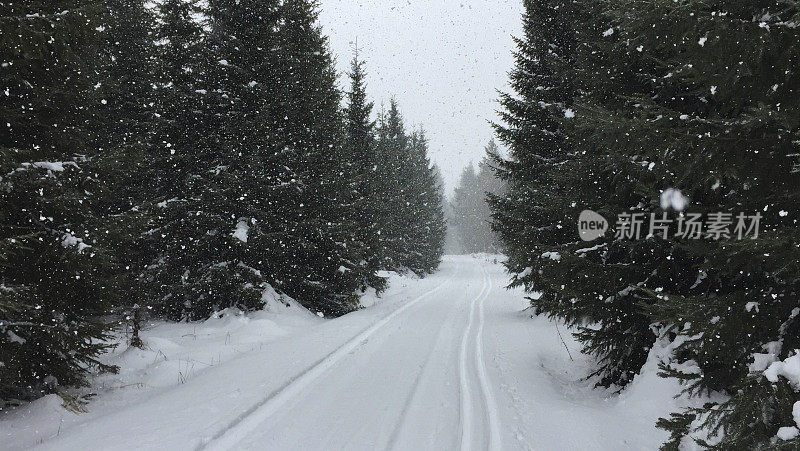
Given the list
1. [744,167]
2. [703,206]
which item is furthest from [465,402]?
[744,167]

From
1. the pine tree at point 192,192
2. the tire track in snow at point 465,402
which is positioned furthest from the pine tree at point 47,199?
the tire track in snow at point 465,402

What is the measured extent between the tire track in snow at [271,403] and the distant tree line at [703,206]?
4.65 metres

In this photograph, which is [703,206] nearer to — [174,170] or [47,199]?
[47,199]

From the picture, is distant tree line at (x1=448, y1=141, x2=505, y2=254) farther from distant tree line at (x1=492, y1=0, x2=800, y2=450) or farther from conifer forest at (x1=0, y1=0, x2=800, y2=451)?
distant tree line at (x1=492, y1=0, x2=800, y2=450)

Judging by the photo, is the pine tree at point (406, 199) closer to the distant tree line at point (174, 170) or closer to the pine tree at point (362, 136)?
the pine tree at point (362, 136)

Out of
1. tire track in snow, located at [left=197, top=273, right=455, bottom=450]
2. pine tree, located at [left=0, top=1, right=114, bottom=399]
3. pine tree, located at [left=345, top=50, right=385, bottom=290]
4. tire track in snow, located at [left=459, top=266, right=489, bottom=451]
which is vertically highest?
pine tree, located at [left=345, top=50, right=385, bottom=290]

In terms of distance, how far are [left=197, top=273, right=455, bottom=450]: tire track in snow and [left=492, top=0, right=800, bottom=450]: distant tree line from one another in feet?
15.3

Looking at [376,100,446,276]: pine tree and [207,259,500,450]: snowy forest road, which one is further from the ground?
[376,100,446,276]: pine tree

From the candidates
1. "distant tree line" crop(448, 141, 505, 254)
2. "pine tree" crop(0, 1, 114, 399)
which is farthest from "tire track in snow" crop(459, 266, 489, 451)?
"distant tree line" crop(448, 141, 505, 254)

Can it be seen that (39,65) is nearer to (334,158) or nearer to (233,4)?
(233,4)

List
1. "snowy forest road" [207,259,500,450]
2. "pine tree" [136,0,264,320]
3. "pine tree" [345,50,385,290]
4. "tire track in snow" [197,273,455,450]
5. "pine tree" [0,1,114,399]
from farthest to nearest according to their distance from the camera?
"pine tree" [345,50,385,290], "pine tree" [136,0,264,320], "pine tree" [0,1,114,399], "snowy forest road" [207,259,500,450], "tire track in snow" [197,273,455,450]

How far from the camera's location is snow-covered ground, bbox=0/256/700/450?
16.1ft

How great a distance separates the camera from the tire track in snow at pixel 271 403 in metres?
4.66

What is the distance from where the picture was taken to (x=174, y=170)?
12820mm
